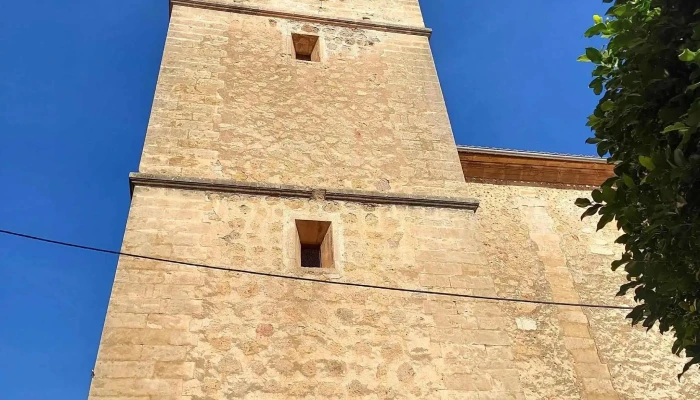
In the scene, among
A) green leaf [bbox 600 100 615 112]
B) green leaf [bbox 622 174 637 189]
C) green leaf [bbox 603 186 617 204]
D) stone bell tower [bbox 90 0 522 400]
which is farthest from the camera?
stone bell tower [bbox 90 0 522 400]

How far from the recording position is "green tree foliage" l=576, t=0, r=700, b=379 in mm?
2500

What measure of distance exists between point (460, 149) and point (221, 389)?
385 cm

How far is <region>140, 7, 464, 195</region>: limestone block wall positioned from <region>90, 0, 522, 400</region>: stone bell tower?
0.02 meters

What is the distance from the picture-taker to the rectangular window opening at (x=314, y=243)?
4898 millimetres

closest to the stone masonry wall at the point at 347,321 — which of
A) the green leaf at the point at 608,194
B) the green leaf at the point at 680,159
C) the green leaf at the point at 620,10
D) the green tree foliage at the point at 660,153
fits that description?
the green tree foliage at the point at 660,153

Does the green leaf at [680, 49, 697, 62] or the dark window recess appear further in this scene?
the dark window recess

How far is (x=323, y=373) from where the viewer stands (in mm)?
4078

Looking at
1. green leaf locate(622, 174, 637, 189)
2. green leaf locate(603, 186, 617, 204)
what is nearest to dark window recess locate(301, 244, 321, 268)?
green leaf locate(603, 186, 617, 204)

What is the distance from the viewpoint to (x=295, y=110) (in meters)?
5.98

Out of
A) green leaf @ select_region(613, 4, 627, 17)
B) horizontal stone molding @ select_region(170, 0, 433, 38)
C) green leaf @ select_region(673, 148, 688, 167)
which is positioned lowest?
green leaf @ select_region(673, 148, 688, 167)

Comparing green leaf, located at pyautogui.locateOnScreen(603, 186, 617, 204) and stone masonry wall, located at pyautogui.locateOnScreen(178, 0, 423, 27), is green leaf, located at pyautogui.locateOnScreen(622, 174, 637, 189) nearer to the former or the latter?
green leaf, located at pyautogui.locateOnScreen(603, 186, 617, 204)

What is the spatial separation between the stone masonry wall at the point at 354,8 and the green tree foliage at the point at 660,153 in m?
4.81

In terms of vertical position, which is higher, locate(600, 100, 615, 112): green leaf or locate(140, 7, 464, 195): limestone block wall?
locate(140, 7, 464, 195): limestone block wall

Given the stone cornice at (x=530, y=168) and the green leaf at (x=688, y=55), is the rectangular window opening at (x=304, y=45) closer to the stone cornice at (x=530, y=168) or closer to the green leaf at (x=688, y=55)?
the stone cornice at (x=530, y=168)
